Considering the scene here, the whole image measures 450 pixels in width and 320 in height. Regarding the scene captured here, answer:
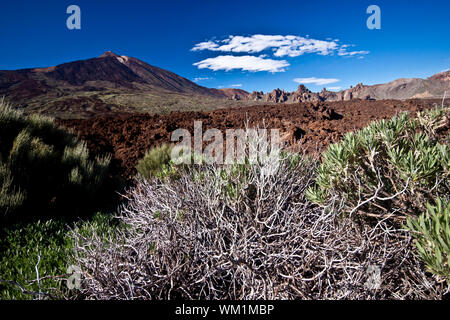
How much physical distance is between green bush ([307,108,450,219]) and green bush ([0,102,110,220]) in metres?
3.84

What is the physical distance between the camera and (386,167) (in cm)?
177

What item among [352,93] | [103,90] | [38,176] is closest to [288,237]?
[38,176]

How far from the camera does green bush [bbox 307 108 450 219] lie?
55.6 inches

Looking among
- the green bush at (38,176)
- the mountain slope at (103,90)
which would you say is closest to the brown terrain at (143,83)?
the mountain slope at (103,90)

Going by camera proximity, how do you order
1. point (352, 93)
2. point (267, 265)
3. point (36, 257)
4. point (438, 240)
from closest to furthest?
point (438, 240)
point (267, 265)
point (36, 257)
point (352, 93)

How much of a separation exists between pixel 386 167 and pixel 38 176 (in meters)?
4.79

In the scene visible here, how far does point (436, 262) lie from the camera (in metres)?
1.03

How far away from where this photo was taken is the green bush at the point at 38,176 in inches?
132

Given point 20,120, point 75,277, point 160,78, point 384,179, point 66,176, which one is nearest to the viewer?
point 75,277

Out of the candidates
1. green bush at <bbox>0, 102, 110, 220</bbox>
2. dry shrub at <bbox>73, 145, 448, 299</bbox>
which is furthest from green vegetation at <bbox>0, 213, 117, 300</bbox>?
green bush at <bbox>0, 102, 110, 220</bbox>

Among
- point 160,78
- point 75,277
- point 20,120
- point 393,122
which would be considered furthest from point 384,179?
point 160,78

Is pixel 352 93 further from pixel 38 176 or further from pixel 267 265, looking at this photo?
pixel 267 265
